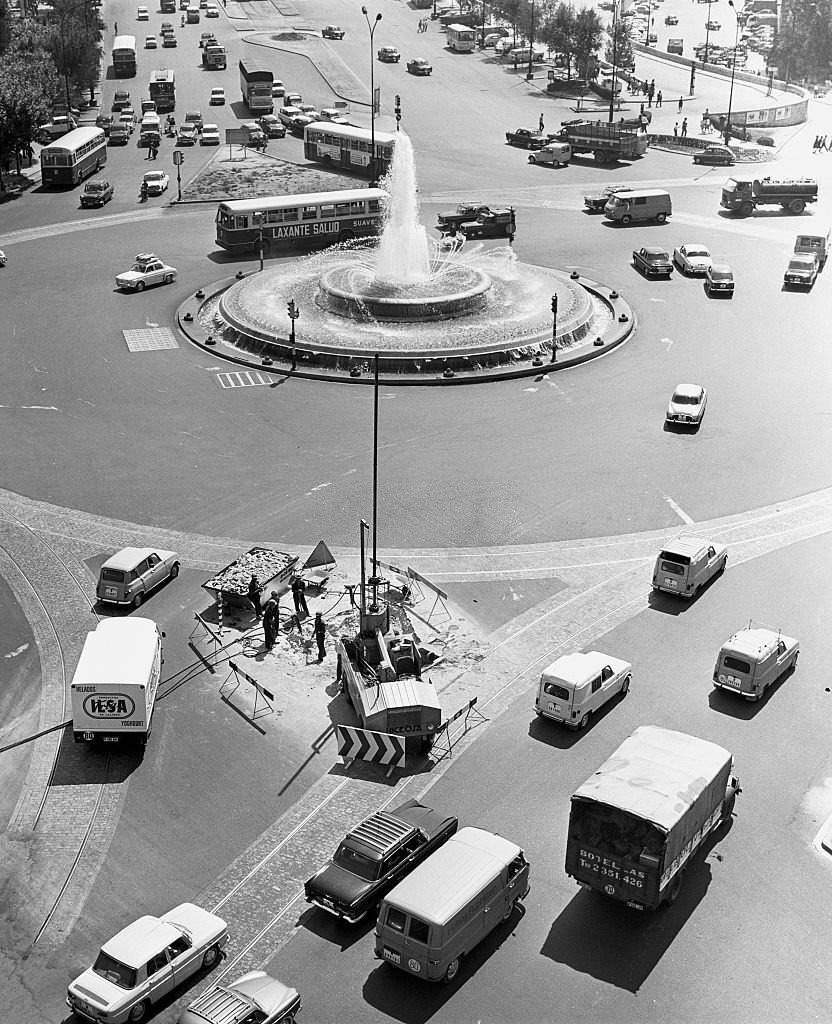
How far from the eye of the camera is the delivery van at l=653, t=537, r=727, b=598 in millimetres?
35625

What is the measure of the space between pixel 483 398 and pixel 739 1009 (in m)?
32.9

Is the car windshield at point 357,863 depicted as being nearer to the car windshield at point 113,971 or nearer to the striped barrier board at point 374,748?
the striped barrier board at point 374,748

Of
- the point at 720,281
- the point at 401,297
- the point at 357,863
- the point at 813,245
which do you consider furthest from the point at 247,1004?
the point at 813,245

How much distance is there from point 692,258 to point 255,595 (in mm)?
43517

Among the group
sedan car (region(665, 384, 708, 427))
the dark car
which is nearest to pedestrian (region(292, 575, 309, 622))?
the dark car

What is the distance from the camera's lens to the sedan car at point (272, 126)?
105 m

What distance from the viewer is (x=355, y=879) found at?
78.2 feet

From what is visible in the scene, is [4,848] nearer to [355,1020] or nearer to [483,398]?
[355,1020]

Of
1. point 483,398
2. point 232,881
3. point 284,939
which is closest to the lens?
point 284,939

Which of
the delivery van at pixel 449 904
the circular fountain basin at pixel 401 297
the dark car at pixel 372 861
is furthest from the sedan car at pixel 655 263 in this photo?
the delivery van at pixel 449 904

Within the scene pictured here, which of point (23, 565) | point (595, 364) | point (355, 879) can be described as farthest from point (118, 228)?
point (355, 879)

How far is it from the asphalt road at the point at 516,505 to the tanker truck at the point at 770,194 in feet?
3.98

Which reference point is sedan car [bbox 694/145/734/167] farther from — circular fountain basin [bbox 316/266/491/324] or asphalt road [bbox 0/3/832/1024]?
circular fountain basin [bbox 316/266/491/324]

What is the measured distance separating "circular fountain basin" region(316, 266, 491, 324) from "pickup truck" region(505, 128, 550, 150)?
143ft
